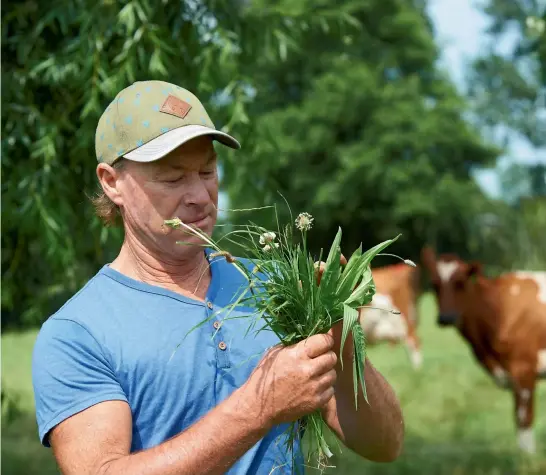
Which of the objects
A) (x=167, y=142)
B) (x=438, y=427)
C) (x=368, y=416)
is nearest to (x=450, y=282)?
(x=438, y=427)

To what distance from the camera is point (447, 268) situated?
1125 centimetres

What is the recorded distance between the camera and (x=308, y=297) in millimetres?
2549

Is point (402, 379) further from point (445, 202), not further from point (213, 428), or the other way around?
point (445, 202)

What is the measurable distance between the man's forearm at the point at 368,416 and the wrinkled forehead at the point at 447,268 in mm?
8487

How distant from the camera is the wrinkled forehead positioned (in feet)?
36.7

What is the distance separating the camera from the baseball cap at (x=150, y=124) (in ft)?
8.27

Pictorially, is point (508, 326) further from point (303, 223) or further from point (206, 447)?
point (206, 447)

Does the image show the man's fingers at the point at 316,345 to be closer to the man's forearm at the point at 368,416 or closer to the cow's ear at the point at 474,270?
the man's forearm at the point at 368,416

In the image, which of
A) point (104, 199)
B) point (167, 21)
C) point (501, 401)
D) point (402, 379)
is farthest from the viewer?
point (402, 379)

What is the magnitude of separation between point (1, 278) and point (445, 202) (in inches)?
1125

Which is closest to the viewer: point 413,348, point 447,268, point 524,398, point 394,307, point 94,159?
point 94,159

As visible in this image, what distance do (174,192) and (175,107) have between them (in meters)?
0.23

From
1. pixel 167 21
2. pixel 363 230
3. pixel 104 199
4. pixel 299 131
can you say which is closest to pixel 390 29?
pixel 299 131

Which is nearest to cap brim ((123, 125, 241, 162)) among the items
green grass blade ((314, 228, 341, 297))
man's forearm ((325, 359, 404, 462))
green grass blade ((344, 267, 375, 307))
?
green grass blade ((314, 228, 341, 297))
